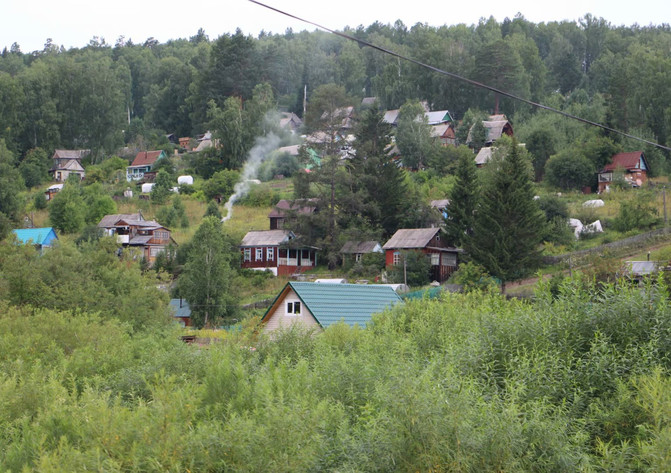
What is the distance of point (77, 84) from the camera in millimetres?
86312

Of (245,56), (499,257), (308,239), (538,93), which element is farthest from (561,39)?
(499,257)

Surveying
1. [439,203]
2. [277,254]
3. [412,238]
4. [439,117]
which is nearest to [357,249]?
[412,238]

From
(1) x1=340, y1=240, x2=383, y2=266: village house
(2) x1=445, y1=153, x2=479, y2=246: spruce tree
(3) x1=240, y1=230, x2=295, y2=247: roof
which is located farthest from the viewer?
(3) x1=240, y1=230, x2=295, y2=247: roof

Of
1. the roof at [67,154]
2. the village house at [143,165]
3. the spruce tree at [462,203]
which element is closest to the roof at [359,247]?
the spruce tree at [462,203]

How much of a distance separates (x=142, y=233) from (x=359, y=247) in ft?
56.6

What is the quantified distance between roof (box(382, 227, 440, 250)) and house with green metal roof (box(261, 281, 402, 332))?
1874cm

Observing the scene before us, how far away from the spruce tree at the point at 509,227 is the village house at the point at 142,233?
23.9 metres

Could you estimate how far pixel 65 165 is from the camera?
81.8 metres

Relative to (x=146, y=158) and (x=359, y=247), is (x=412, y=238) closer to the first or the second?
(x=359, y=247)

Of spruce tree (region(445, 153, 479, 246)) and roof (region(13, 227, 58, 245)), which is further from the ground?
spruce tree (region(445, 153, 479, 246))

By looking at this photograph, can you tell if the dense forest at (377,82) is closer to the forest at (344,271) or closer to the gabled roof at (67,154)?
the forest at (344,271)

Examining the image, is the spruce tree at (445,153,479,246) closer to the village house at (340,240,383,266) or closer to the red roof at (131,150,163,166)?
the village house at (340,240,383,266)

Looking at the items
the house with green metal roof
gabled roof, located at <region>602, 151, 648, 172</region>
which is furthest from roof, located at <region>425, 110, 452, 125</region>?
the house with green metal roof

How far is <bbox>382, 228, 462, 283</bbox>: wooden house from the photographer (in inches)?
1769
